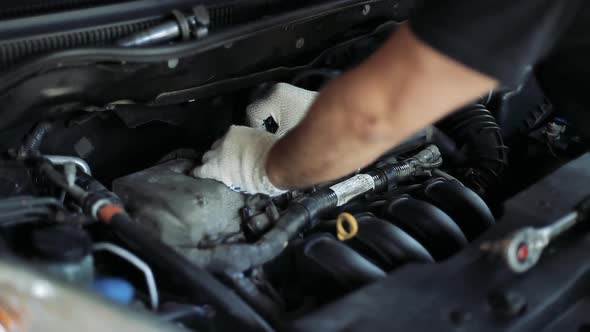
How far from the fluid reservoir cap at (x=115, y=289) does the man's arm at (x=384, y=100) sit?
14.0 inches

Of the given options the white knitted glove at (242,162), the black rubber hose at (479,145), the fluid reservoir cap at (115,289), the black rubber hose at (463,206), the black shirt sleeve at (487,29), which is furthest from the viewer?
the black rubber hose at (479,145)

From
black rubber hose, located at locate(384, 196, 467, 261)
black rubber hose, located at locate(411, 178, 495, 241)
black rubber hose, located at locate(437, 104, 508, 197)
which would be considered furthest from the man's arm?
black rubber hose, located at locate(437, 104, 508, 197)

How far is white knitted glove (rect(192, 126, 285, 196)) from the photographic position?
1.29 meters

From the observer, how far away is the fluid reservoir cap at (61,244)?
0.98m

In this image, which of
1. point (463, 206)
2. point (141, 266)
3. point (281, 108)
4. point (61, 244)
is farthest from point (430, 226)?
point (61, 244)

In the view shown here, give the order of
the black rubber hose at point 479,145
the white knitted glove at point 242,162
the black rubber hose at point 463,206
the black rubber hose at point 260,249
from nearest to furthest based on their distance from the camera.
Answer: the black rubber hose at point 260,249
the white knitted glove at point 242,162
the black rubber hose at point 463,206
the black rubber hose at point 479,145

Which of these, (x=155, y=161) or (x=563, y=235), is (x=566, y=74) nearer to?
(x=563, y=235)

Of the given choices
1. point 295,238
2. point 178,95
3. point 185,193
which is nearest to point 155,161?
point 178,95

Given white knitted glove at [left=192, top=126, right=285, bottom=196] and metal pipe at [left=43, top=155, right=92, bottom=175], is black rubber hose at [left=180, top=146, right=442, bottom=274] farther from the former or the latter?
metal pipe at [left=43, top=155, right=92, bottom=175]

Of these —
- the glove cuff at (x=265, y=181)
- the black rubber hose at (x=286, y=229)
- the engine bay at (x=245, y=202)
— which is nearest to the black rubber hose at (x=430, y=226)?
the engine bay at (x=245, y=202)

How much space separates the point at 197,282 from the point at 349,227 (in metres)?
0.35

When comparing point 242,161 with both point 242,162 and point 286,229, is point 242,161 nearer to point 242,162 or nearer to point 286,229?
point 242,162

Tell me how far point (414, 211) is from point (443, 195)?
0.39ft

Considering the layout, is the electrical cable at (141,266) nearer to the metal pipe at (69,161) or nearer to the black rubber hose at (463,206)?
the metal pipe at (69,161)
